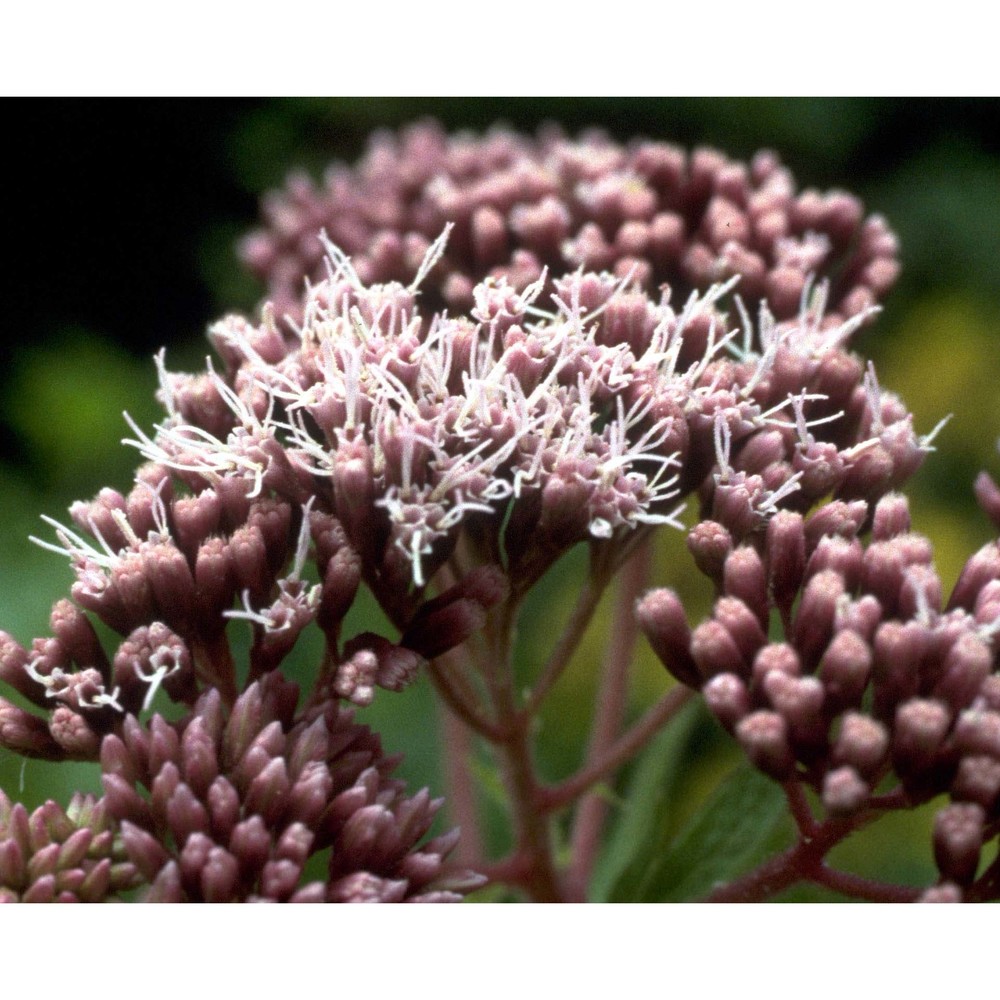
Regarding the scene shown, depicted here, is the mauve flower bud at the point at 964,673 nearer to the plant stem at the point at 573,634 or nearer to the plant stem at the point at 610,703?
the plant stem at the point at 573,634

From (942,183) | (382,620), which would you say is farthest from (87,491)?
(942,183)

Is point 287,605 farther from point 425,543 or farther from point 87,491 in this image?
point 87,491

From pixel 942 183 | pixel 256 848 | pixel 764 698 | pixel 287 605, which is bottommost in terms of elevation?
pixel 256 848

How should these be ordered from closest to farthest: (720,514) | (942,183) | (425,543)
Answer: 1. (425,543)
2. (720,514)
3. (942,183)

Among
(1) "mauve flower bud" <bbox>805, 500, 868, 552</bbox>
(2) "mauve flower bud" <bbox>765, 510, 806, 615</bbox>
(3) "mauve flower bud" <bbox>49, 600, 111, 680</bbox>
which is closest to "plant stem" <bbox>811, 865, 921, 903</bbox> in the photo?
(2) "mauve flower bud" <bbox>765, 510, 806, 615</bbox>

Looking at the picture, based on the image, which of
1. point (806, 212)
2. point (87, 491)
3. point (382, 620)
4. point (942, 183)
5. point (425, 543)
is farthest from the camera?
point (942, 183)

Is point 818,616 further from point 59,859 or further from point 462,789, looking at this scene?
point 462,789
